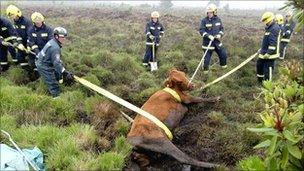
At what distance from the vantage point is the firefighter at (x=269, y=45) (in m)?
10.3

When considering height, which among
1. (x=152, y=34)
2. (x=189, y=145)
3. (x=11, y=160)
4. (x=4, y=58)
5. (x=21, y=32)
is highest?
(x=21, y=32)

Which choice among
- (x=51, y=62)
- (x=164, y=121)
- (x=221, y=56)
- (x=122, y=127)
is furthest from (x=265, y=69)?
(x=51, y=62)

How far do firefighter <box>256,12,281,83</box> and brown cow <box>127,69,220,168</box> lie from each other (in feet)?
9.05

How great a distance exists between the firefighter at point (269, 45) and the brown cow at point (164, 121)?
2758mm

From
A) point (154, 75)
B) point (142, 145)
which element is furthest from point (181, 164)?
point (154, 75)

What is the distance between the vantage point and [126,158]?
6.11 metres

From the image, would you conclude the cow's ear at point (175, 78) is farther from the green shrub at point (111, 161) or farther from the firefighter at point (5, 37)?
Answer: the firefighter at point (5, 37)

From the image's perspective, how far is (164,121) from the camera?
22.2 feet

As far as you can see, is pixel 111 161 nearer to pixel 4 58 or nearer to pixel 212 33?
pixel 4 58

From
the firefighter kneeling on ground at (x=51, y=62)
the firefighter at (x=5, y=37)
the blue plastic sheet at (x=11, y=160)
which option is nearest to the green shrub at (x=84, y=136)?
the blue plastic sheet at (x=11, y=160)

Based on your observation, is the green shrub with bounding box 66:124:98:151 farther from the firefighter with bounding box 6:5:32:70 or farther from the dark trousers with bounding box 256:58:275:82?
the dark trousers with bounding box 256:58:275:82

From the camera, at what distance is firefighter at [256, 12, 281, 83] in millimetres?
10266

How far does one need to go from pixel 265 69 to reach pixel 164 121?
16.3ft

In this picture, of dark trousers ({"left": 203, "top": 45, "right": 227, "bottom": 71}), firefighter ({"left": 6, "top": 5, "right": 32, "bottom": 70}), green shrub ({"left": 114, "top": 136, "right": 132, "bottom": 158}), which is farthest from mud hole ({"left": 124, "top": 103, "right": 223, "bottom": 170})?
firefighter ({"left": 6, "top": 5, "right": 32, "bottom": 70})
